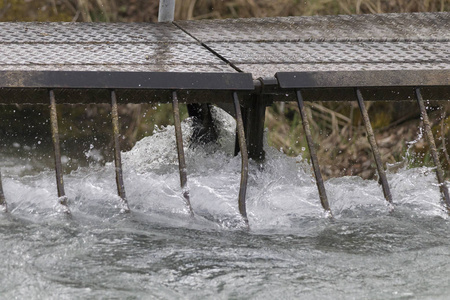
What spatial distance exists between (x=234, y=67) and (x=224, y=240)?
33.4 inches

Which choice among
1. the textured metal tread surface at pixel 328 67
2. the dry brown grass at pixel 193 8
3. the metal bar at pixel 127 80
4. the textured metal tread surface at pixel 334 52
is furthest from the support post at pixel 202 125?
the dry brown grass at pixel 193 8

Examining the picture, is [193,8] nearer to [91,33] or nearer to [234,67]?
[91,33]

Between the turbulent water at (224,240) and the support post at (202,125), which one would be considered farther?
the support post at (202,125)

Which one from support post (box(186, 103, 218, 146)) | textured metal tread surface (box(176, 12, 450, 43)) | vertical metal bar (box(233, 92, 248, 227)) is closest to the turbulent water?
vertical metal bar (box(233, 92, 248, 227))

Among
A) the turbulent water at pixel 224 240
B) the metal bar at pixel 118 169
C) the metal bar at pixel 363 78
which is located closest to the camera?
the turbulent water at pixel 224 240

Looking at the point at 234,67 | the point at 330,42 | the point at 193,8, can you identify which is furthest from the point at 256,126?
the point at 193,8

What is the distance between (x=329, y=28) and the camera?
147 inches

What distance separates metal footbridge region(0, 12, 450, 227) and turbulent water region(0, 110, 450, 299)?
100mm

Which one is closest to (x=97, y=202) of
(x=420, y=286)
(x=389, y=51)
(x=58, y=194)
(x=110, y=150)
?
(x=58, y=194)

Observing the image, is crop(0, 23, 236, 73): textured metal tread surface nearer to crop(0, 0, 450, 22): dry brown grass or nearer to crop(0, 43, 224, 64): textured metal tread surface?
crop(0, 43, 224, 64): textured metal tread surface

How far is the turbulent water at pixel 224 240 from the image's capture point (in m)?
1.97

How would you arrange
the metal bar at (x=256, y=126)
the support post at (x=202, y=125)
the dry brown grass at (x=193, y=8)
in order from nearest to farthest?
the metal bar at (x=256, y=126) < the support post at (x=202, y=125) < the dry brown grass at (x=193, y=8)

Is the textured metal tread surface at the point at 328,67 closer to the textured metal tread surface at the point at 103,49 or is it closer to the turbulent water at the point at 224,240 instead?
the textured metal tread surface at the point at 103,49

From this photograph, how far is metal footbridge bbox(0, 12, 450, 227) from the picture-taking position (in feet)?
8.84
